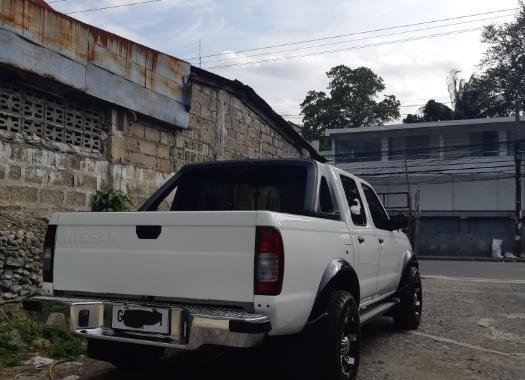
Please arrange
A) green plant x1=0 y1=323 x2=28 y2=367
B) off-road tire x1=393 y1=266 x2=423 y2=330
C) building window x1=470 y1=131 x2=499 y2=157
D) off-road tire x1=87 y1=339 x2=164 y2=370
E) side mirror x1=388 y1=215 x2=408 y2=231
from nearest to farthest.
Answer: off-road tire x1=87 y1=339 x2=164 y2=370 < green plant x1=0 y1=323 x2=28 y2=367 < side mirror x1=388 y1=215 x2=408 y2=231 < off-road tire x1=393 y1=266 x2=423 y2=330 < building window x1=470 y1=131 x2=499 y2=157

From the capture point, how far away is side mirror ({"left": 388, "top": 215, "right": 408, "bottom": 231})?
5496 millimetres

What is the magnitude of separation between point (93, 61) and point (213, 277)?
4.80m

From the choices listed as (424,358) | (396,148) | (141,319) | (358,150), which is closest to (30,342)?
(141,319)

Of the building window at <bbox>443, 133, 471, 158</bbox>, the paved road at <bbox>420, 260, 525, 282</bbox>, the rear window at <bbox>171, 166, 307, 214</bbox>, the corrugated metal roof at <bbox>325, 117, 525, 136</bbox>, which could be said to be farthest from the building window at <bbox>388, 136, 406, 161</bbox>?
the rear window at <bbox>171, 166, 307, 214</bbox>

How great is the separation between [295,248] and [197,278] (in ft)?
2.05

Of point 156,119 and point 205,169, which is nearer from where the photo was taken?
point 205,169

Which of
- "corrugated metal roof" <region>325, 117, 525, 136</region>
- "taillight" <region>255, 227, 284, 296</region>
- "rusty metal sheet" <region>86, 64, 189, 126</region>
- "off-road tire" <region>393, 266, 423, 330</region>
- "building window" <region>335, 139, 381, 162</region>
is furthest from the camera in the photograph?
"building window" <region>335, 139, 381, 162</region>

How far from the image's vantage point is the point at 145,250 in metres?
3.49

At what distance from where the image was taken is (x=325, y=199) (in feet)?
15.1

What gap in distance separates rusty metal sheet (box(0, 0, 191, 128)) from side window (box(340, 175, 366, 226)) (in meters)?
3.71

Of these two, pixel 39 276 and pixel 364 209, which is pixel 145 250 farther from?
pixel 39 276

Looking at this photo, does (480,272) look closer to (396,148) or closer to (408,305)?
(408,305)

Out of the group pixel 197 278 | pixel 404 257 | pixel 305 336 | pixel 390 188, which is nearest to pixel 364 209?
pixel 404 257

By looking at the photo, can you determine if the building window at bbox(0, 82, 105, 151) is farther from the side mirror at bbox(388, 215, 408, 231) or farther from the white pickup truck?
the side mirror at bbox(388, 215, 408, 231)
